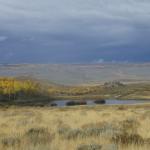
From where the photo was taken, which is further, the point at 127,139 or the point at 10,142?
the point at 127,139

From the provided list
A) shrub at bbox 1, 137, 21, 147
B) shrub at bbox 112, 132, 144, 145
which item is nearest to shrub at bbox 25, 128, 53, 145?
shrub at bbox 1, 137, 21, 147

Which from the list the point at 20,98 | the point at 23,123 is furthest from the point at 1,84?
the point at 23,123

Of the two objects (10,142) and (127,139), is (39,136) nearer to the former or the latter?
(10,142)

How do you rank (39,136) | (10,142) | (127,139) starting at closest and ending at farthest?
(10,142) → (127,139) → (39,136)

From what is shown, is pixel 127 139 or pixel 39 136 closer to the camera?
pixel 127 139

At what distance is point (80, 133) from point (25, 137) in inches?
72.9

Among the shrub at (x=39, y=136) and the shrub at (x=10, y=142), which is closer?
the shrub at (x=10, y=142)

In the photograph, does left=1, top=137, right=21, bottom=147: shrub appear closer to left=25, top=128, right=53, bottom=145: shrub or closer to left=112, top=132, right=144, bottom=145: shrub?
left=25, top=128, right=53, bottom=145: shrub

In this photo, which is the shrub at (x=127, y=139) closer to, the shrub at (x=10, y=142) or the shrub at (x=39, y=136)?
the shrub at (x=39, y=136)

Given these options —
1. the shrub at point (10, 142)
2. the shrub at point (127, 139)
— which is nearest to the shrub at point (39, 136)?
the shrub at point (10, 142)

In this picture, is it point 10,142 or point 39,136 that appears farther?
point 39,136

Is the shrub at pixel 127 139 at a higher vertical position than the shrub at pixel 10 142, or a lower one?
lower

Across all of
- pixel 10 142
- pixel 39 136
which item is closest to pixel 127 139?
pixel 39 136

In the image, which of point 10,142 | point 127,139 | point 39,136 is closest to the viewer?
point 10,142
